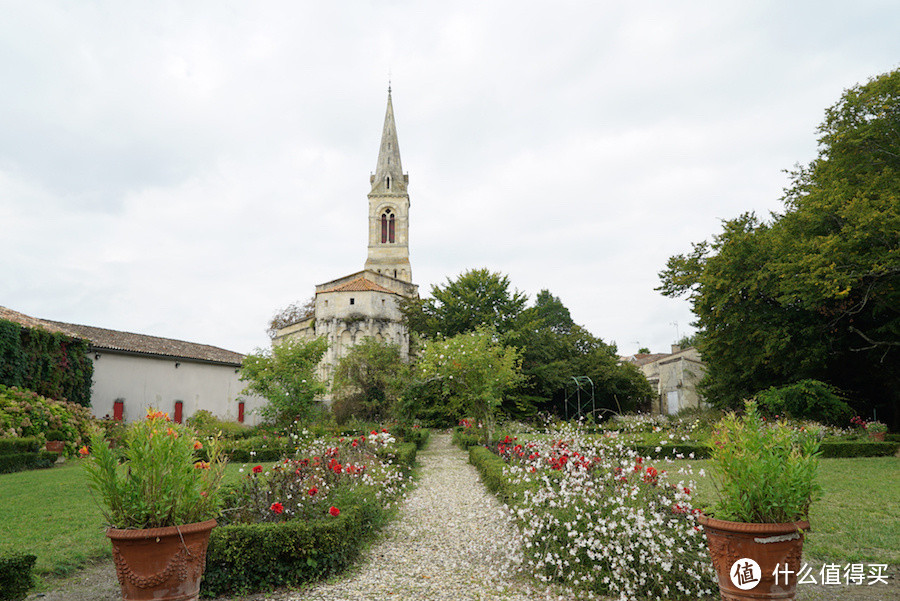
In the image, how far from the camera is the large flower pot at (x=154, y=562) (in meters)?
3.42

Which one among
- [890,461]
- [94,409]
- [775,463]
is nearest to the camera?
[775,463]

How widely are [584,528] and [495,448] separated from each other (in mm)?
9237

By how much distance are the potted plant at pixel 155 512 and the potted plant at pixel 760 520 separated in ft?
11.4

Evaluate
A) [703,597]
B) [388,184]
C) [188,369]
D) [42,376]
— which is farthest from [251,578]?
[388,184]

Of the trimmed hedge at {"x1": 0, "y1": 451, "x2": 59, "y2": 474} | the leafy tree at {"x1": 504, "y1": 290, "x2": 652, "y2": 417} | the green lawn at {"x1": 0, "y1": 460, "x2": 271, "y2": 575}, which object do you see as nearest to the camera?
the green lawn at {"x1": 0, "y1": 460, "x2": 271, "y2": 575}

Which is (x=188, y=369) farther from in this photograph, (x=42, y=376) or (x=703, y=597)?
(x=703, y=597)

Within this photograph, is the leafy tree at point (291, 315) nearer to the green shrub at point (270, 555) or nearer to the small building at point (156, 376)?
the small building at point (156, 376)

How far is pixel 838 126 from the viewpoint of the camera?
17.4 meters

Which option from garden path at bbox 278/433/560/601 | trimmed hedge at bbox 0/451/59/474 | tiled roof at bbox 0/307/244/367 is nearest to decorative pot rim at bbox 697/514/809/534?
garden path at bbox 278/433/560/601

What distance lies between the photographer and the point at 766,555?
11.3ft

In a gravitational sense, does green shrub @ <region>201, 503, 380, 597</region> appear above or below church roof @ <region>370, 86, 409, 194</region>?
below

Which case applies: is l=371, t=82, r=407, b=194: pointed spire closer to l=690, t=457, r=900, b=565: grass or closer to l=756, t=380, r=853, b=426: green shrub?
l=756, t=380, r=853, b=426: green shrub

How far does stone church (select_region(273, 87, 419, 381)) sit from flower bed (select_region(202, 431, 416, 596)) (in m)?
21.3

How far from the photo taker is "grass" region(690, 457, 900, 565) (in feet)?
18.4
